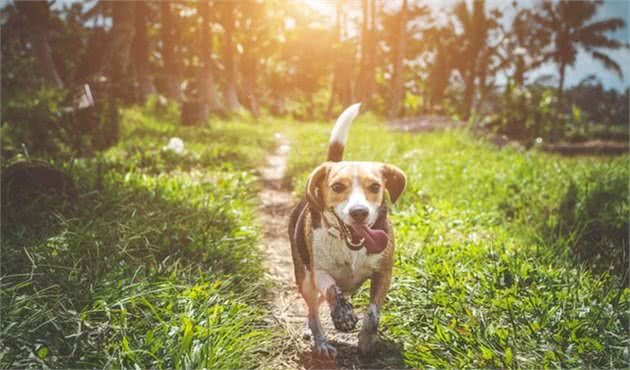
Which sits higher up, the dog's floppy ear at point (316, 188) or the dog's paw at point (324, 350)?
the dog's floppy ear at point (316, 188)

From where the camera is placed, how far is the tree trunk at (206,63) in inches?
757

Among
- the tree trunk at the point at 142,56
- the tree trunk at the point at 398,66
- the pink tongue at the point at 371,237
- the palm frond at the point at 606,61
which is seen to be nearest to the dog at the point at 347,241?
the pink tongue at the point at 371,237

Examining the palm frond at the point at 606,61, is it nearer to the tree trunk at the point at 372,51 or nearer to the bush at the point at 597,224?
the tree trunk at the point at 372,51

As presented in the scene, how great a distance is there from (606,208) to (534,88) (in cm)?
2212

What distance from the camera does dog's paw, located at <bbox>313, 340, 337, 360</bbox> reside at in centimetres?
290

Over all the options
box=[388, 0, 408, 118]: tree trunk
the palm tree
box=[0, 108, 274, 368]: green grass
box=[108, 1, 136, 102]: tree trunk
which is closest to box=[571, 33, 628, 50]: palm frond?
the palm tree

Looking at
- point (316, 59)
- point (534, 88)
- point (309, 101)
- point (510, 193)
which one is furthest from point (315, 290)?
point (309, 101)

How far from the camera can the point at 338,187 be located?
9.17ft

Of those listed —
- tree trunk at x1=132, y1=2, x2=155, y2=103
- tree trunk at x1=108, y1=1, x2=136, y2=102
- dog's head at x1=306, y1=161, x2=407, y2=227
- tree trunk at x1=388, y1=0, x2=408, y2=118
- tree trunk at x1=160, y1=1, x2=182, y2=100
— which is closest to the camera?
dog's head at x1=306, y1=161, x2=407, y2=227

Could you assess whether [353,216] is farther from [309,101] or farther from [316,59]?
[309,101]

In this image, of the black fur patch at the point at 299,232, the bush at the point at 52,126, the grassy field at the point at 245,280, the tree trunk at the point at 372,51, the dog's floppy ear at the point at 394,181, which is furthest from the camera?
the tree trunk at the point at 372,51

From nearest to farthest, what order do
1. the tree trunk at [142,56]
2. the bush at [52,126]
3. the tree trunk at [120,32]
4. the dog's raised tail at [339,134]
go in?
the dog's raised tail at [339,134] < the bush at [52,126] < the tree trunk at [120,32] < the tree trunk at [142,56]

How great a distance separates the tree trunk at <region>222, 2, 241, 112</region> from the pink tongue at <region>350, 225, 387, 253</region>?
21.8 metres

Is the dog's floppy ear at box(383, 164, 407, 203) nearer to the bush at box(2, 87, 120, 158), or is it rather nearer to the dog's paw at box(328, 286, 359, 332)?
the dog's paw at box(328, 286, 359, 332)
